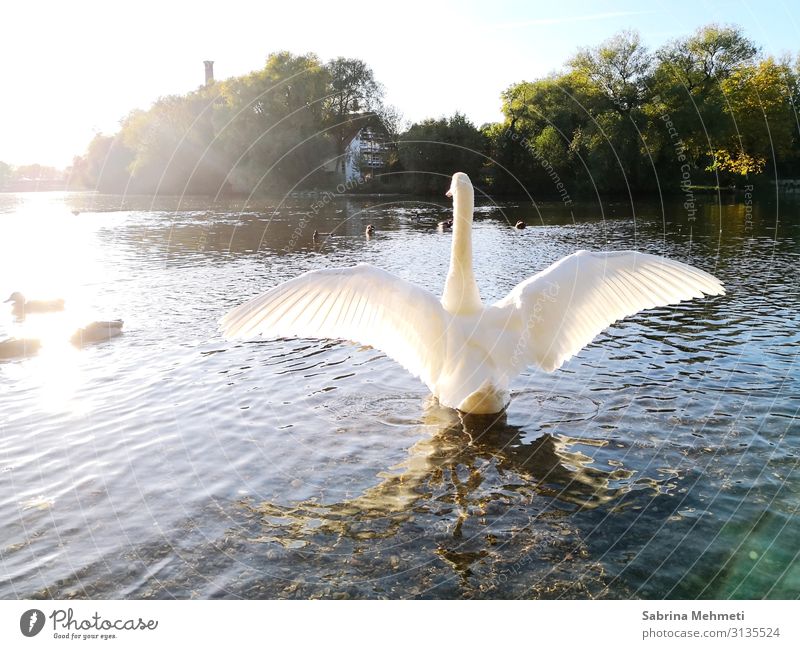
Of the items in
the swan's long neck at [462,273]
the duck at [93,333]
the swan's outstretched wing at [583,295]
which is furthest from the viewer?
the duck at [93,333]

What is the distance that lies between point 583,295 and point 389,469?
3531 millimetres

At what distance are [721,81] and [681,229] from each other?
29.6 m

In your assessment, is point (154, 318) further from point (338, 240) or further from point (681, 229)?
point (681, 229)

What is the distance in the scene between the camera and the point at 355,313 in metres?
9.38

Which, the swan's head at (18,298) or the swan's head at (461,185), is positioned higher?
the swan's head at (461,185)

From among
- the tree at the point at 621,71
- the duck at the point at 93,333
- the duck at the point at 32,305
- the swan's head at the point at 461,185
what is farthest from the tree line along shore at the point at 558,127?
the swan's head at the point at 461,185

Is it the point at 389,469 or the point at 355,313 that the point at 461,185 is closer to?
the point at 355,313

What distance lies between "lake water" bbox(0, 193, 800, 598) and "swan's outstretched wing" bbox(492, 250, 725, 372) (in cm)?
138

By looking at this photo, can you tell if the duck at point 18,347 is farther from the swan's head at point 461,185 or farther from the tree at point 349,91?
the tree at point 349,91

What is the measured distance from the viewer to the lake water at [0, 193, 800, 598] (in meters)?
6.72

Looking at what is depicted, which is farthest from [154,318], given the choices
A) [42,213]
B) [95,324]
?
[42,213]

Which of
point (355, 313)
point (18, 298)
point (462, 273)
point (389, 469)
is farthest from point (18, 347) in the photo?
point (462, 273)

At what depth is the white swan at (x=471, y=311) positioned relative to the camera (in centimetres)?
908

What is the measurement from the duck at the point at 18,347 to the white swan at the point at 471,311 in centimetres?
914
